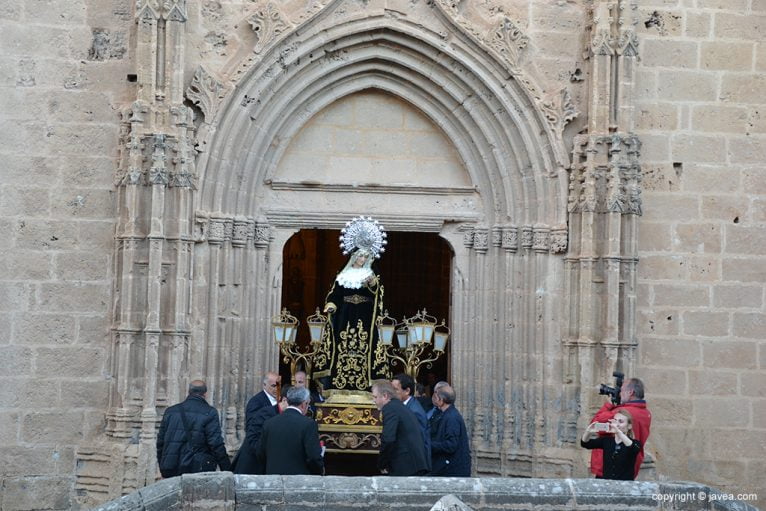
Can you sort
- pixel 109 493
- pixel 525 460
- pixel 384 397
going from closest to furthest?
1. pixel 384 397
2. pixel 109 493
3. pixel 525 460

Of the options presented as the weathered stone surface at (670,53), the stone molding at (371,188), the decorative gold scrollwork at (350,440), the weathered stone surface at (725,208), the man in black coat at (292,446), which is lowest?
the decorative gold scrollwork at (350,440)

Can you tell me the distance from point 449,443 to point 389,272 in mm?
7382

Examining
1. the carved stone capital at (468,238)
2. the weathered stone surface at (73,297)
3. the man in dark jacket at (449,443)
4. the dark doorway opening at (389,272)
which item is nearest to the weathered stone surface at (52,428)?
the weathered stone surface at (73,297)

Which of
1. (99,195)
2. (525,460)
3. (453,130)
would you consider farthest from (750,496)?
(99,195)

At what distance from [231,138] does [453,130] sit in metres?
2.17

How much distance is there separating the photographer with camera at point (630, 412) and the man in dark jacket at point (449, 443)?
1.04 meters

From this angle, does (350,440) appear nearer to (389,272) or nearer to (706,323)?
(706,323)

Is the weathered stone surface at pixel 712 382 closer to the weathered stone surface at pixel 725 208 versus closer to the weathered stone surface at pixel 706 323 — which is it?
the weathered stone surface at pixel 706 323

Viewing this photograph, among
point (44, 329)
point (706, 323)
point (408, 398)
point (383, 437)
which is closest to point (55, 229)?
point (44, 329)

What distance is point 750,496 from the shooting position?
12.4 m

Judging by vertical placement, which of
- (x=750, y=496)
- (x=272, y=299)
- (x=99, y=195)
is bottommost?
(x=750, y=496)

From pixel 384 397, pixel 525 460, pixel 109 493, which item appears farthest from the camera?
pixel 525 460

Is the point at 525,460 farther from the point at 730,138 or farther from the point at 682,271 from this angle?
the point at 730,138

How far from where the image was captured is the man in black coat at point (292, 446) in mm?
9070
